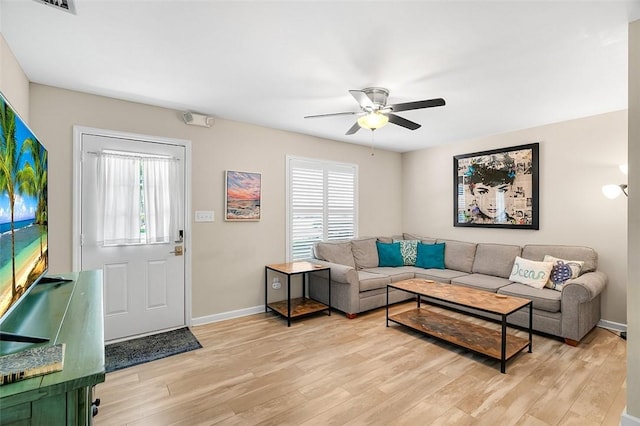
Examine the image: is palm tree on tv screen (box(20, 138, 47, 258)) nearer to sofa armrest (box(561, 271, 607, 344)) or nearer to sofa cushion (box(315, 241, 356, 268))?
sofa cushion (box(315, 241, 356, 268))

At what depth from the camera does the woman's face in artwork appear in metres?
4.43

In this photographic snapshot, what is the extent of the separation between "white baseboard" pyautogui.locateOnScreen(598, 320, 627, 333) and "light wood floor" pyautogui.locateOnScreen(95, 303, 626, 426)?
8.3 inches

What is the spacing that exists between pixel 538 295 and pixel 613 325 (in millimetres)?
1032

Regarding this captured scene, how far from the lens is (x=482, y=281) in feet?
12.9

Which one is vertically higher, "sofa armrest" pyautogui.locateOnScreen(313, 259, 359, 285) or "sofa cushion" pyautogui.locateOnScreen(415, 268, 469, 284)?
"sofa armrest" pyautogui.locateOnScreen(313, 259, 359, 285)

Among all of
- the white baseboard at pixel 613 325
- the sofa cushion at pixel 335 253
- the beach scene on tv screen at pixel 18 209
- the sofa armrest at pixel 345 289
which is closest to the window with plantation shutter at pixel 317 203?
the sofa cushion at pixel 335 253

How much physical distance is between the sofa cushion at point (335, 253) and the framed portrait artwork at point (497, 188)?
1.86 metres

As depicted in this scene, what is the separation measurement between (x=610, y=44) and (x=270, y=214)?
11.8 feet

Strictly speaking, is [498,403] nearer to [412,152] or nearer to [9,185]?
[9,185]

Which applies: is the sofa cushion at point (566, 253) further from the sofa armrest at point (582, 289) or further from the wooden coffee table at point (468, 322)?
the wooden coffee table at point (468, 322)


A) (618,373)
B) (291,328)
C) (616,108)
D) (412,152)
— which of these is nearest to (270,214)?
(291,328)

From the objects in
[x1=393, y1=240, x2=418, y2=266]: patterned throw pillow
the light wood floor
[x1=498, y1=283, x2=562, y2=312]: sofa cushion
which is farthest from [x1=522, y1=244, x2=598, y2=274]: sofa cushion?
[x1=393, y1=240, x2=418, y2=266]: patterned throw pillow

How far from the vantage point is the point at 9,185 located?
3.93 ft

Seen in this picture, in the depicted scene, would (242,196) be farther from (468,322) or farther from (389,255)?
(468,322)
